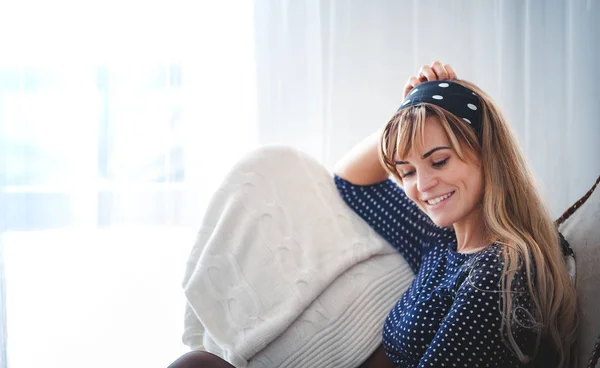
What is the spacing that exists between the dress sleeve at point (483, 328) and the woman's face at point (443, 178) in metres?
0.16

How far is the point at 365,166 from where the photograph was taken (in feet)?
4.67

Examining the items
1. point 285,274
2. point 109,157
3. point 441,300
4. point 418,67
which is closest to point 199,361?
point 285,274

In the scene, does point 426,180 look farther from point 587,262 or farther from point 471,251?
point 587,262

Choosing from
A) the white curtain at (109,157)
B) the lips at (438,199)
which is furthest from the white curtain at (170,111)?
the lips at (438,199)

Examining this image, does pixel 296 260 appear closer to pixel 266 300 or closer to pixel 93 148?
pixel 266 300

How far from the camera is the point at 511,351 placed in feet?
3.23

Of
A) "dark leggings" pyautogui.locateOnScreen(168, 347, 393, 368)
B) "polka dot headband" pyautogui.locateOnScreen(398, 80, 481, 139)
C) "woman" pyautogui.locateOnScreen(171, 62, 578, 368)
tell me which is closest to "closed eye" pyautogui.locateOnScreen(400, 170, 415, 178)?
"woman" pyautogui.locateOnScreen(171, 62, 578, 368)

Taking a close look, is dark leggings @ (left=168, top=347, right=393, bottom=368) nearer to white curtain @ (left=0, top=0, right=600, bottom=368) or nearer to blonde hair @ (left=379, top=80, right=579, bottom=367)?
blonde hair @ (left=379, top=80, right=579, bottom=367)

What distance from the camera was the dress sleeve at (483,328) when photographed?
38.3 inches

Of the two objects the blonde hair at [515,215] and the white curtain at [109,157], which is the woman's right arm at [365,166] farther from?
the white curtain at [109,157]

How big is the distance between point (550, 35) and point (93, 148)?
1.64 meters

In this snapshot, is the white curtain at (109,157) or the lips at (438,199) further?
the white curtain at (109,157)

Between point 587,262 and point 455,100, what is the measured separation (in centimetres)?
39

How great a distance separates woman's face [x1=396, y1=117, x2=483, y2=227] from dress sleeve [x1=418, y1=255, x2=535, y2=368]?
0.51 ft
